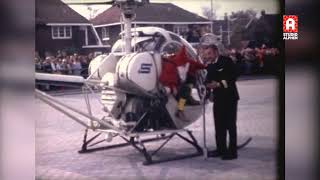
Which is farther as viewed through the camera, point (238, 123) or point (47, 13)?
point (238, 123)

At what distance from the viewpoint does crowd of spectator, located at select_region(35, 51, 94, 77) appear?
4238mm

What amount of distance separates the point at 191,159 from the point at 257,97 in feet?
2.64

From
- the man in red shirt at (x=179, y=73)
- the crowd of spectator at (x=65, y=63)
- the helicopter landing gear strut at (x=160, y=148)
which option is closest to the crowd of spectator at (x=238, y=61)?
the crowd of spectator at (x=65, y=63)

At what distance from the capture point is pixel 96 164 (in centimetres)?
436

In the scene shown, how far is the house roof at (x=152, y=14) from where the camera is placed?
4.27 m

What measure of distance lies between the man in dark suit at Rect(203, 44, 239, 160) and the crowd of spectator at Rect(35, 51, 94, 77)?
105 cm

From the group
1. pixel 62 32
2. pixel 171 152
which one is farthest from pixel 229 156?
pixel 62 32

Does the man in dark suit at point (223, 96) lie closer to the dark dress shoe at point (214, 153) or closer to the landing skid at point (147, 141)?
the dark dress shoe at point (214, 153)

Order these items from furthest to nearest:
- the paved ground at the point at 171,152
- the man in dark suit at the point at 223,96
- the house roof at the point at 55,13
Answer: the man in dark suit at the point at 223,96, the paved ground at the point at 171,152, the house roof at the point at 55,13

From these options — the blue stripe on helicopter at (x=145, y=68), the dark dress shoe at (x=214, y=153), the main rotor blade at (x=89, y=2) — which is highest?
the main rotor blade at (x=89, y=2)

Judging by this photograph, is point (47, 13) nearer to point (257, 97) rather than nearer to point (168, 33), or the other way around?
point (168, 33)

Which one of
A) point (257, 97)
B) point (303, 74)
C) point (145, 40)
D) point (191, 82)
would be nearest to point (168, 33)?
point (145, 40)

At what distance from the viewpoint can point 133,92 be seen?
433 cm

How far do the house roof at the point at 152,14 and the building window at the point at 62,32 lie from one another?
0.22 m
